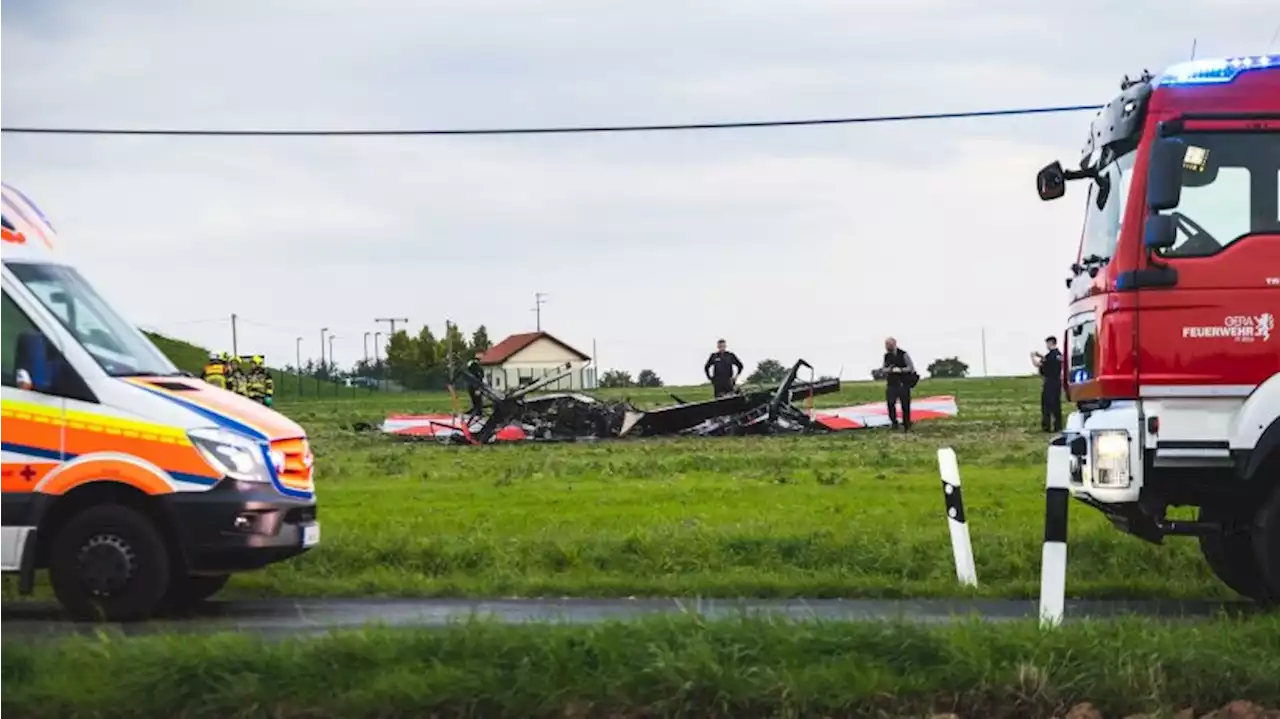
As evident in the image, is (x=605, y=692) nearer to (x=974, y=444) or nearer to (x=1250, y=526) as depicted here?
(x=1250, y=526)

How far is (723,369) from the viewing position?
30281 millimetres

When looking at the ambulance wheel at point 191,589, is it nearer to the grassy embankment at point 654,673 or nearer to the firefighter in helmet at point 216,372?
the grassy embankment at point 654,673

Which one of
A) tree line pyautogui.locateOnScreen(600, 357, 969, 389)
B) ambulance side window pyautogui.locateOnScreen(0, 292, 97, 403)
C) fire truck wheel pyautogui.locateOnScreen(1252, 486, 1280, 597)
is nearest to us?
fire truck wheel pyautogui.locateOnScreen(1252, 486, 1280, 597)

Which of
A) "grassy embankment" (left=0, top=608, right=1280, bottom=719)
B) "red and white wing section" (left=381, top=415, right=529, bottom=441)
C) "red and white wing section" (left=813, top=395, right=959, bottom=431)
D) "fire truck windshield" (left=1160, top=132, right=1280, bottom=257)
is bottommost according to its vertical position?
"grassy embankment" (left=0, top=608, right=1280, bottom=719)

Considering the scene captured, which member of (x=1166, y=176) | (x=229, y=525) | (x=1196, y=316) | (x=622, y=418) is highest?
(x=1166, y=176)

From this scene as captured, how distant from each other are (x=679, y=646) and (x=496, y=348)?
114859mm

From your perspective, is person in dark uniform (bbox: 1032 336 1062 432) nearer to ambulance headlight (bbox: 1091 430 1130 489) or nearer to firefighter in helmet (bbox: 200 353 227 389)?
firefighter in helmet (bbox: 200 353 227 389)

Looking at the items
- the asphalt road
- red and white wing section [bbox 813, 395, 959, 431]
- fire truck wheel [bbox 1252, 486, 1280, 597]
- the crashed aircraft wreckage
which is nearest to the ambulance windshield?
the asphalt road

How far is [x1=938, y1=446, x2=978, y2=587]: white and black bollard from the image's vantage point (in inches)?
406

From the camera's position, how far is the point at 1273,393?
8.92 meters

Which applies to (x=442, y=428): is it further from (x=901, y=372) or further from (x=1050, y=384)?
(x=1050, y=384)

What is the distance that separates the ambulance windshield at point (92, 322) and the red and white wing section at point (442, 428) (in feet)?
58.3

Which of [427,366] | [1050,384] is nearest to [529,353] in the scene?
[427,366]

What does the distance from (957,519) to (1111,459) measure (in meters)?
1.43
